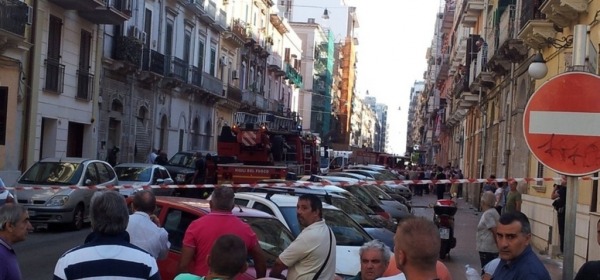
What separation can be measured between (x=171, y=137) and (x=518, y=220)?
3511cm

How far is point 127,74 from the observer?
3281 centimetres

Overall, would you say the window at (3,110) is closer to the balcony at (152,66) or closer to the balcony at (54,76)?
the balcony at (54,76)

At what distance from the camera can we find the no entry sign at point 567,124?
586 cm

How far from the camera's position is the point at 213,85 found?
4553 cm

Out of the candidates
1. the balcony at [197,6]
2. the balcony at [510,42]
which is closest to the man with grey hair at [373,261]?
the balcony at [510,42]

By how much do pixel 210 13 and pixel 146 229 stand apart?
122 ft

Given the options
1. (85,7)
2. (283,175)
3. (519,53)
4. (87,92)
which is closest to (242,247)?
(283,175)

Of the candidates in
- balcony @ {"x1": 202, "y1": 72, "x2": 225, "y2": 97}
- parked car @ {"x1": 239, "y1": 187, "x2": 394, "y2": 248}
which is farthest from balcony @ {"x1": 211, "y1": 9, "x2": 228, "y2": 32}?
parked car @ {"x1": 239, "y1": 187, "x2": 394, "y2": 248}

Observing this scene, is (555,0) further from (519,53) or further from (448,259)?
(519,53)

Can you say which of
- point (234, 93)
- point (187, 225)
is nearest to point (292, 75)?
point (234, 93)

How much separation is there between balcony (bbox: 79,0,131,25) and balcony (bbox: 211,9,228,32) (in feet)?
48.7

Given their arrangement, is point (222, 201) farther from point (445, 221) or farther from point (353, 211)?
point (445, 221)

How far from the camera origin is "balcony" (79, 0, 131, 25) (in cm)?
2773

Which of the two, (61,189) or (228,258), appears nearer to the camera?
(228,258)
